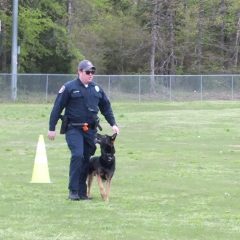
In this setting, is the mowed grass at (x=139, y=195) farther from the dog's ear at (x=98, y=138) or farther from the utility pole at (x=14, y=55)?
the utility pole at (x=14, y=55)

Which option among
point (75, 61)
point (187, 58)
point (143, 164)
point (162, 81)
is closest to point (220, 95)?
point (162, 81)

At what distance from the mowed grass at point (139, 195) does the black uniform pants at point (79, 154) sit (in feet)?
0.94

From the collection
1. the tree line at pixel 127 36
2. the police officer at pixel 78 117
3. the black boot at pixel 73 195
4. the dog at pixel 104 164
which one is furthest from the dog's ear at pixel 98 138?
the tree line at pixel 127 36

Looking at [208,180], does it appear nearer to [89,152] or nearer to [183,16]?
[89,152]

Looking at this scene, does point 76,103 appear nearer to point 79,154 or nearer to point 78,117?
point 78,117

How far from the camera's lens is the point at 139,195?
1198cm

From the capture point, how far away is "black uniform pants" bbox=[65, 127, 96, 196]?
11.0 m

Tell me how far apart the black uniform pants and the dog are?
12 cm

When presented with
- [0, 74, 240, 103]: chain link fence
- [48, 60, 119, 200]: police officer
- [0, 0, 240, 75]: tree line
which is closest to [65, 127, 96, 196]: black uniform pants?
[48, 60, 119, 200]: police officer

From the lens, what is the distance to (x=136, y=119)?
33375mm

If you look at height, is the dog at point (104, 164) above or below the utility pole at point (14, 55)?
below

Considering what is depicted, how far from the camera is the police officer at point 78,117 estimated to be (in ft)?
36.2

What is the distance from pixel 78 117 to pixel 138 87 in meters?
42.6

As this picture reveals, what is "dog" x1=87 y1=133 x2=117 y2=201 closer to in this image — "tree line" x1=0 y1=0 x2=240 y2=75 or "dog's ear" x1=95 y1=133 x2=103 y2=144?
"dog's ear" x1=95 y1=133 x2=103 y2=144
